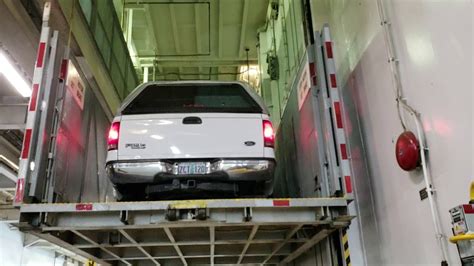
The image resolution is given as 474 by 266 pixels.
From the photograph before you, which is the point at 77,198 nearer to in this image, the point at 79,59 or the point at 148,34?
the point at 79,59

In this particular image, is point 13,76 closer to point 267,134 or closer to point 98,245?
point 98,245

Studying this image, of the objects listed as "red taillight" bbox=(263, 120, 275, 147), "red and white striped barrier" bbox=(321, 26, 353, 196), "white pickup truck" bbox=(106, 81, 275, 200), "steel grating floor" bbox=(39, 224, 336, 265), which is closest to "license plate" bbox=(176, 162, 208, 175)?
"white pickup truck" bbox=(106, 81, 275, 200)

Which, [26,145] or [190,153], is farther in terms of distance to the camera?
[190,153]

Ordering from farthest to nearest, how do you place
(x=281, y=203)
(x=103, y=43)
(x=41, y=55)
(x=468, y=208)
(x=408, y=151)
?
(x=103, y=43) < (x=41, y=55) < (x=281, y=203) < (x=408, y=151) < (x=468, y=208)

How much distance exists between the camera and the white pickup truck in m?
4.29

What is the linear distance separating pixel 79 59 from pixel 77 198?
3.35 meters

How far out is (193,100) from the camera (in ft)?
16.2

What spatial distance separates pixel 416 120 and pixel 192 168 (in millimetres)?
2087

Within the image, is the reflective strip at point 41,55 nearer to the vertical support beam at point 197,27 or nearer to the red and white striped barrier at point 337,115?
the red and white striped barrier at point 337,115

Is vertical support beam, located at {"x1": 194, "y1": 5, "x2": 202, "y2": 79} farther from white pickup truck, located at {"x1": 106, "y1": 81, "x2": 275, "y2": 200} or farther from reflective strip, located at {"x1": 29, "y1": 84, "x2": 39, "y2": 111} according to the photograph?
reflective strip, located at {"x1": 29, "y1": 84, "x2": 39, "y2": 111}

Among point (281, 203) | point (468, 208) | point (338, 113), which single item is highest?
point (338, 113)

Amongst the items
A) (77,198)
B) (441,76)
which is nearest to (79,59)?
(77,198)

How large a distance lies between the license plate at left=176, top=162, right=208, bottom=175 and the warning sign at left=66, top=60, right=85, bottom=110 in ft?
5.27

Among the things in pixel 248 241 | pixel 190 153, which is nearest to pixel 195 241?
pixel 248 241
